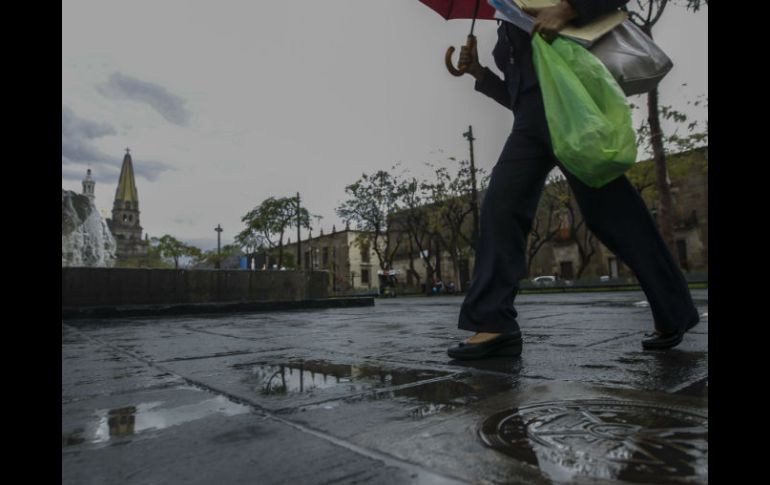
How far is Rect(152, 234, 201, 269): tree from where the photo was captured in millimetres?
55062

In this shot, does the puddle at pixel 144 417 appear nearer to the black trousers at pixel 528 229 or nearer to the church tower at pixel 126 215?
the black trousers at pixel 528 229

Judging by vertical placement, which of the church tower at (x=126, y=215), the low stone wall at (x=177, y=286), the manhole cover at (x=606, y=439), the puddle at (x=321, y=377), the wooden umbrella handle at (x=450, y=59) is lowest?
the puddle at (x=321, y=377)

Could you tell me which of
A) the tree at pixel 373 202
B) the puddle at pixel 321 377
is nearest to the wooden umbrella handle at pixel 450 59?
the puddle at pixel 321 377

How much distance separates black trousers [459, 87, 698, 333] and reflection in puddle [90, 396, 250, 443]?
114cm

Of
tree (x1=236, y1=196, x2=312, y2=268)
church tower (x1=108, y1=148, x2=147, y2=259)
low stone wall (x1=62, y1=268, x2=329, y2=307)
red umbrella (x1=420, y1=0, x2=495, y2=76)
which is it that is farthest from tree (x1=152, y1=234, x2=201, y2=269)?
red umbrella (x1=420, y1=0, x2=495, y2=76)

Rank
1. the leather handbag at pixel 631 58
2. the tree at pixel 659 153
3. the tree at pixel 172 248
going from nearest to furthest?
1. the leather handbag at pixel 631 58
2. the tree at pixel 659 153
3. the tree at pixel 172 248

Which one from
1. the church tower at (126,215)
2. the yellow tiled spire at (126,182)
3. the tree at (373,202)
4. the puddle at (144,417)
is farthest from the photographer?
Answer: the yellow tiled spire at (126,182)

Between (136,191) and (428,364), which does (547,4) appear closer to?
(428,364)

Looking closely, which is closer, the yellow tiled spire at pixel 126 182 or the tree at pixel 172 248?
the tree at pixel 172 248

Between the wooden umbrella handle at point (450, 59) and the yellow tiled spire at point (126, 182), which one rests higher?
the yellow tiled spire at point (126, 182)

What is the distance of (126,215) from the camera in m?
88.6

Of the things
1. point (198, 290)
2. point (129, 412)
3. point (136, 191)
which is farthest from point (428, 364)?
point (136, 191)

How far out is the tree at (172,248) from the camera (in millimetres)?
55062

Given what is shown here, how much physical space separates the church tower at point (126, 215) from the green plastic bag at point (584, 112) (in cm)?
9443
